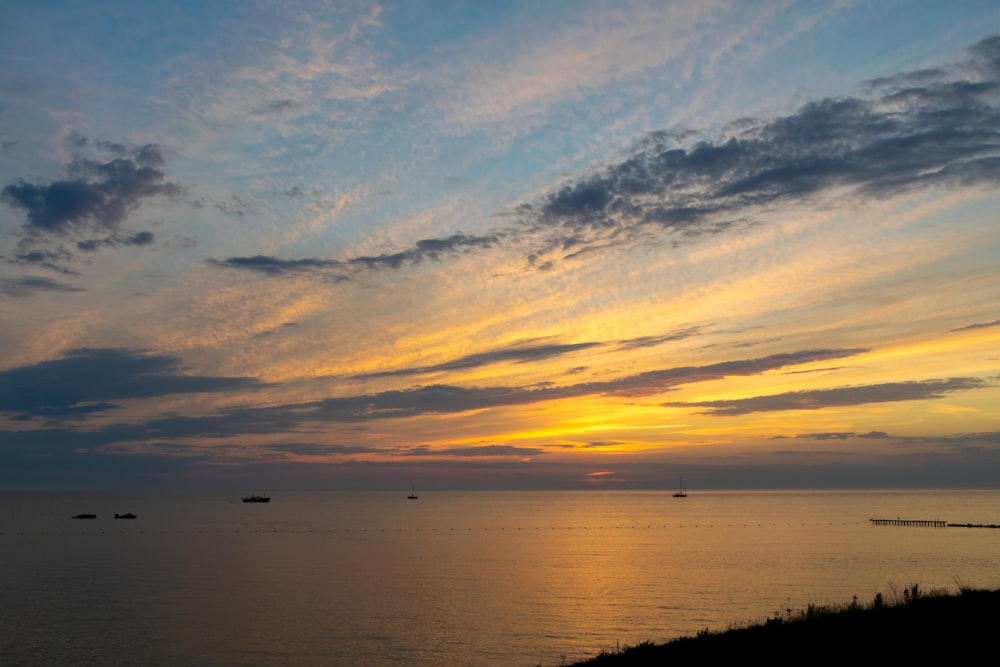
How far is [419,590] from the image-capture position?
253 feet

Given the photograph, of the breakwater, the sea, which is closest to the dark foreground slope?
the sea

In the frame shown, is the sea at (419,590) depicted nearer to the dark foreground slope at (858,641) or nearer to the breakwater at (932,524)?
the dark foreground slope at (858,641)

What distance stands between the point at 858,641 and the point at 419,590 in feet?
177

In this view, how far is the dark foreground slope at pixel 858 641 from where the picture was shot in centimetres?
2772

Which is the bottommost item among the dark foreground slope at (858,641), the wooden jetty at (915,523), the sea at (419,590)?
the wooden jetty at (915,523)

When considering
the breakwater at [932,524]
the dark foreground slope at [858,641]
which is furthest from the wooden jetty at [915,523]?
the dark foreground slope at [858,641]

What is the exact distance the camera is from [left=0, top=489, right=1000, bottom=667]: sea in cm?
5166

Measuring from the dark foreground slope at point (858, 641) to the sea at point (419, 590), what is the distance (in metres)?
12.2

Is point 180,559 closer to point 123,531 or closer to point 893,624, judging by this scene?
point 123,531

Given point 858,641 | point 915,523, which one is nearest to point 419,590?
point 858,641

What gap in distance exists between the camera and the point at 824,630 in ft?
105

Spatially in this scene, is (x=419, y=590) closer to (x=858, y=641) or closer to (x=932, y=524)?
(x=858, y=641)

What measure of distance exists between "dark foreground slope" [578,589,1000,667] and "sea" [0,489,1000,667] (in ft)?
39.9

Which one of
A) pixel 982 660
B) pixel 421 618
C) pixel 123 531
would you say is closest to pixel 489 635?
pixel 421 618
